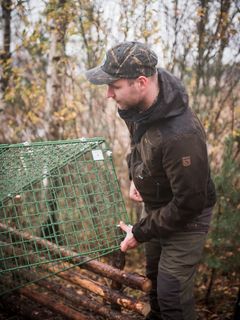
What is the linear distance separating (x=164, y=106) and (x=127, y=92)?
0.87 feet

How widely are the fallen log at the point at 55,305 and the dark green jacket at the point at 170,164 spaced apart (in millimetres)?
1247

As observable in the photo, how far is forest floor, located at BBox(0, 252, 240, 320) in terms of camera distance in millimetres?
3527

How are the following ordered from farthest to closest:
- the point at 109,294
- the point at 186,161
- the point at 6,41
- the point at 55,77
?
the point at 6,41 < the point at 55,77 < the point at 109,294 < the point at 186,161

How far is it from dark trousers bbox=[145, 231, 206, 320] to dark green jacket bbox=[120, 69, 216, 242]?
0.37 ft

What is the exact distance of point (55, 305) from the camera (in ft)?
10.9

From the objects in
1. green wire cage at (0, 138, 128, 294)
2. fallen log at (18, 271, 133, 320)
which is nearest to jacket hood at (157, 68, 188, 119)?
green wire cage at (0, 138, 128, 294)

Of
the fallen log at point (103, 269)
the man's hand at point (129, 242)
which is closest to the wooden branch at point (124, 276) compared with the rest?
the fallen log at point (103, 269)

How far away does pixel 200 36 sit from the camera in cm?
480

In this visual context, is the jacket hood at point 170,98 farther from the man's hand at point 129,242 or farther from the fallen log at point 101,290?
the fallen log at point 101,290

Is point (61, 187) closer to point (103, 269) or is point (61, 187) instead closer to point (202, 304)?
point (103, 269)

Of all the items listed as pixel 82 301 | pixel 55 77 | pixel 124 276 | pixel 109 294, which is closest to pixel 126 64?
pixel 124 276

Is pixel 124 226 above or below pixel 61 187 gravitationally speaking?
below

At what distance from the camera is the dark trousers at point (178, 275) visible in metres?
2.38

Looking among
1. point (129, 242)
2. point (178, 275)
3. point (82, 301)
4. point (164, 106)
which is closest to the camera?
point (164, 106)
